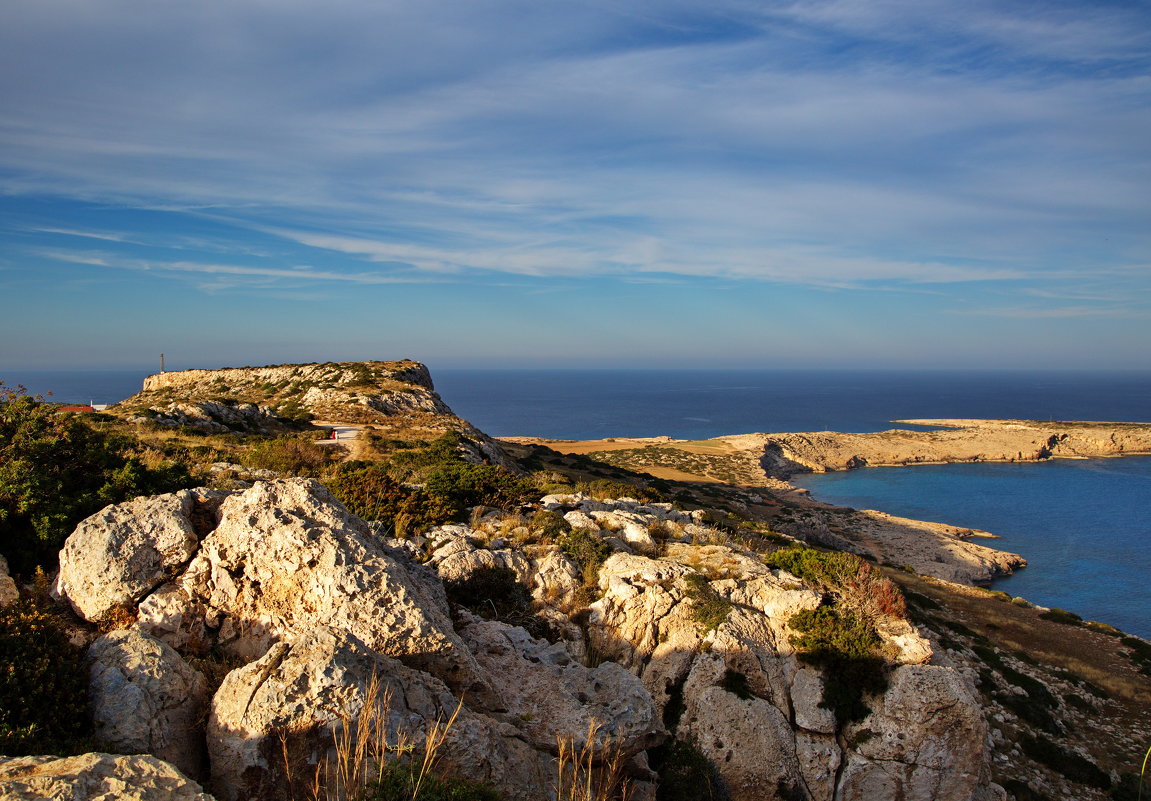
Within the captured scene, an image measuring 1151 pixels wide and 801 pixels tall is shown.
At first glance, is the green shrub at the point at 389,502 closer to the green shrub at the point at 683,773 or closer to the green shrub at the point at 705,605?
the green shrub at the point at 705,605

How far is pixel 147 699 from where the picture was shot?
18.4 ft

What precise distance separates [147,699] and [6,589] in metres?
2.40

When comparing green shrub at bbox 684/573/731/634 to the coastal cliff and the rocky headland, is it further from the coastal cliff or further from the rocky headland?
the coastal cliff

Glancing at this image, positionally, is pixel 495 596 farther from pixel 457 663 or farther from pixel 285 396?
pixel 285 396

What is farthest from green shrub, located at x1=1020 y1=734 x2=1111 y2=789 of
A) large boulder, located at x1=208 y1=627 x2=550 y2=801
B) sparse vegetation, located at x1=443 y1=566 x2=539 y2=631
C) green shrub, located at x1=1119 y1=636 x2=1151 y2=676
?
large boulder, located at x1=208 y1=627 x2=550 y2=801

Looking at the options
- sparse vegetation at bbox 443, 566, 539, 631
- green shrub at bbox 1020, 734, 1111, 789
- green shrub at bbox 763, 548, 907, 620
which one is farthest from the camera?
green shrub at bbox 1020, 734, 1111, 789

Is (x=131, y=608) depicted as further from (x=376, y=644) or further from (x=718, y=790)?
(x=718, y=790)

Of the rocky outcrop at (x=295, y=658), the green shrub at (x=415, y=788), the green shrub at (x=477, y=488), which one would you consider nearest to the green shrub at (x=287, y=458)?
the green shrub at (x=477, y=488)

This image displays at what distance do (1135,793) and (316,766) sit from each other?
17.6m

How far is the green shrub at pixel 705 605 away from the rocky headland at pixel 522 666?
5cm

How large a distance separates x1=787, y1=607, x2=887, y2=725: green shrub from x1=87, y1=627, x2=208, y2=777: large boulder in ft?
31.4

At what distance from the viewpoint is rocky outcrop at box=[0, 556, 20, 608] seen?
20.3 ft

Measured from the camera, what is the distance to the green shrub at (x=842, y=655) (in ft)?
33.8

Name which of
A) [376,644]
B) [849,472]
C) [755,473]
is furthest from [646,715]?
[849,472]
